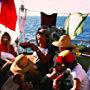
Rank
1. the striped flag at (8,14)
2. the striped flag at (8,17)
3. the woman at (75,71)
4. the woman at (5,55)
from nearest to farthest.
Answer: the woman at (75,71)
the woman at (5,55)
the striped flag at (8,17)
the striped flag at (8,14)

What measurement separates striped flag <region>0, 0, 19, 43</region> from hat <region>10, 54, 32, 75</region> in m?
1.94

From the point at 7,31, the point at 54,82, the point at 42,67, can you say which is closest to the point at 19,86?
the point at 54,82

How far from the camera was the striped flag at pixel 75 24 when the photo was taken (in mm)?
10703

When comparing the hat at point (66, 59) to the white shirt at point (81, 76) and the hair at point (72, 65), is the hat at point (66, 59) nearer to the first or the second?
the hair at point (72, 65)

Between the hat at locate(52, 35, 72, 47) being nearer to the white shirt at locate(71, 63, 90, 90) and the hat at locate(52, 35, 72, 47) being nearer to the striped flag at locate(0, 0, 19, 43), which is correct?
the white shirt at locate(71, 63, 90, 90)

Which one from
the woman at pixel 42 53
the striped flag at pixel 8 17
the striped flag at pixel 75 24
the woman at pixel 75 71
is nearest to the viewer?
the woman at pixel 75 71

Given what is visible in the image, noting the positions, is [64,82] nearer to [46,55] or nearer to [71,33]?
[46,55]

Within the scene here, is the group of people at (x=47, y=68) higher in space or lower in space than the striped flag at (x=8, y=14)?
lower

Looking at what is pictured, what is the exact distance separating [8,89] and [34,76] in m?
0.78

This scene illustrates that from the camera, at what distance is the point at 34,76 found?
705cm

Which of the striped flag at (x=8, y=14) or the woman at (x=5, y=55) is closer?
the woman at (x=5, y=55)

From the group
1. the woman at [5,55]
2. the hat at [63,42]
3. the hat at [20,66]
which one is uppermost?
the hat at [63,42]

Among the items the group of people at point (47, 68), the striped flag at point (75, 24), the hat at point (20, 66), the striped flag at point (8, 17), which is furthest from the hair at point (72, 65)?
the striped flag at point (75, 24)

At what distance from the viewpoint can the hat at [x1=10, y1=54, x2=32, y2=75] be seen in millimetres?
6285
